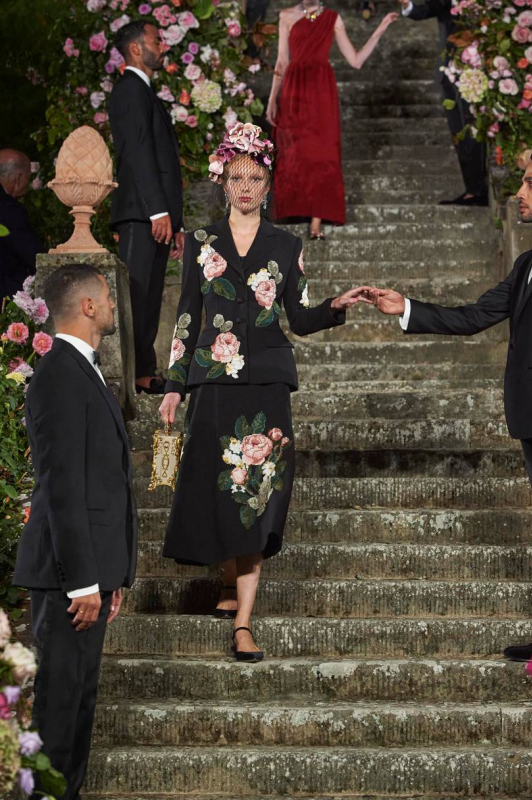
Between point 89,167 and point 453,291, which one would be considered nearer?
point 89,167

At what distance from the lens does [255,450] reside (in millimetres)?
5465

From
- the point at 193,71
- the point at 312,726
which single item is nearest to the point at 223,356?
the point at 312,726

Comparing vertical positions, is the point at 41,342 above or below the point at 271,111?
below

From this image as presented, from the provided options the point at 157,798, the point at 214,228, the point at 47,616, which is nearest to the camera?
the point at 47,616

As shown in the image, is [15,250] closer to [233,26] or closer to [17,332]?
[17,332]

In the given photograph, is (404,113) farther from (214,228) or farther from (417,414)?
(214,228)

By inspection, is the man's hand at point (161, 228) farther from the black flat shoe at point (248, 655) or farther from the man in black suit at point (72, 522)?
the man in black suit at point (72, 522)

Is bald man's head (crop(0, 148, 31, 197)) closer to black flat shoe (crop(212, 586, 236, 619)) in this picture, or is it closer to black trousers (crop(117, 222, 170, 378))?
black trousers (crop(117, 222, 170, 378))

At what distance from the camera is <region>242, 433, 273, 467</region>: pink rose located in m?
5.46

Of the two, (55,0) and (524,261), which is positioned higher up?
(55,0)

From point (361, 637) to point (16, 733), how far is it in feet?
7.61

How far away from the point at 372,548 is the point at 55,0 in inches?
239

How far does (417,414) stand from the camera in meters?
7.11

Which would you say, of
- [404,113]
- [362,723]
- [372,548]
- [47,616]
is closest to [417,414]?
[372,548]
